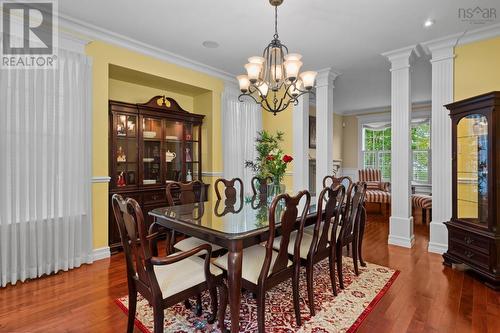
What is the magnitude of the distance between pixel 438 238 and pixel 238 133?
347cm

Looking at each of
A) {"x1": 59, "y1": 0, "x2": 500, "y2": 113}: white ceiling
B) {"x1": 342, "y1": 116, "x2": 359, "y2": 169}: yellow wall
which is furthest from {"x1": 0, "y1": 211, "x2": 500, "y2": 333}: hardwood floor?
{"x1": 342, "y1": 116, "x2": 359, "y2": 169}: yellow wall

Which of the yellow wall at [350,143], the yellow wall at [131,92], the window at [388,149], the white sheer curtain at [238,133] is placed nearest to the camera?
the yellow wall at [131,92]

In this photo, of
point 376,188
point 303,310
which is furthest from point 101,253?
point 376,188

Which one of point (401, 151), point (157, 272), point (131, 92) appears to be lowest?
point (157, 272)

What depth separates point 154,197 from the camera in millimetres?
4043

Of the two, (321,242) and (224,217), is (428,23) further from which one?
(224,217)

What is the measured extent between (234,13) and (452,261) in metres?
3.69

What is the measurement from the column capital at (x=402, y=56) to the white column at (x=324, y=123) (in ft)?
3.09

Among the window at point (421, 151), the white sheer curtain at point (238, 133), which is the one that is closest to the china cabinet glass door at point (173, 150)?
the white sheer curtain at point (238, 133)

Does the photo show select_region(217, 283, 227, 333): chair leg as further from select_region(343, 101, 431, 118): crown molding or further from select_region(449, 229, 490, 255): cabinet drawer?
A: select_region(343, 101, 431, 118): crown molding

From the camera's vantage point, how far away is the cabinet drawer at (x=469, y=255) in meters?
2.69

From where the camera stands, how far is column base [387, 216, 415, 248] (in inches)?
152

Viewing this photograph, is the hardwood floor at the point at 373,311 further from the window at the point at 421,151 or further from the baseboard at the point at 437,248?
the window at the point at 421,151

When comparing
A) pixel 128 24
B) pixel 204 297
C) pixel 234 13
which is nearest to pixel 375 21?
pixel 234 13
